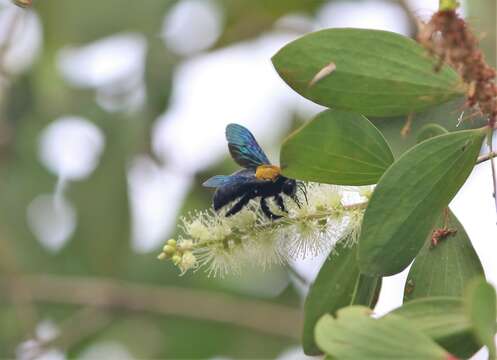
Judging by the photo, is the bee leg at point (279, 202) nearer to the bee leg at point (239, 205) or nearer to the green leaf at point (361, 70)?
the bee leg at point (239, 205)

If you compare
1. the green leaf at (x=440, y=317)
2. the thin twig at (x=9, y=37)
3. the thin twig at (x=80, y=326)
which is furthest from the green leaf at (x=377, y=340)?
the thin twig at (x=80, y=326)

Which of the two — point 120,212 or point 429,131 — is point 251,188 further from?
point 120,212

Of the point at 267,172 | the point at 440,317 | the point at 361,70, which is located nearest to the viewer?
the point at 440,317

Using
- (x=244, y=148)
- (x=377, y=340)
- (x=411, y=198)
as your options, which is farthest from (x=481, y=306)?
(x=244, y=148)

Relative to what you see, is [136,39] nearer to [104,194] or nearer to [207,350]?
[104,194]

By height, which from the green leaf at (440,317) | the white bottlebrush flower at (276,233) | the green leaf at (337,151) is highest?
the green leaf at (337,151)

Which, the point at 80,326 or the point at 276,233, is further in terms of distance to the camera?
the point at 80,326

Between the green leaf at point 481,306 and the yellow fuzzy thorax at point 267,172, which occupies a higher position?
the green leaf at point 481,306
